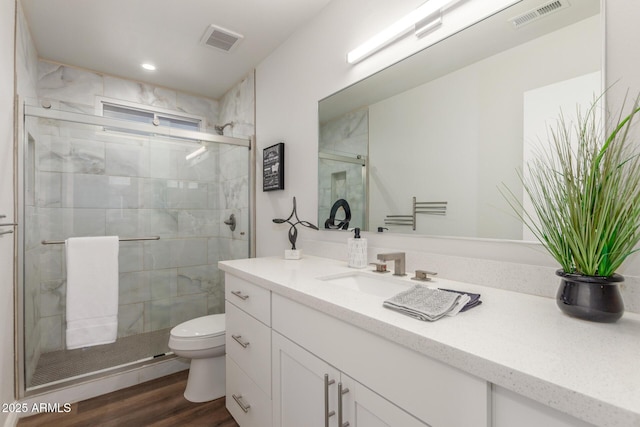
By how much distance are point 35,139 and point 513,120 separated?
8.40 feet

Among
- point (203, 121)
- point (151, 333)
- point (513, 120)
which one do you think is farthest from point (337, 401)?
point (203, 121)

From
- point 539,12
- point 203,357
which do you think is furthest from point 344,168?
point 203,357

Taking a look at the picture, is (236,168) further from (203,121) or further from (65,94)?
(65,94)

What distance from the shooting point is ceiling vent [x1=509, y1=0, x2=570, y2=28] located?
969 mm

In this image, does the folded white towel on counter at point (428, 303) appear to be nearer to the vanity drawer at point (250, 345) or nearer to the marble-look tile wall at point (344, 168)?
the vanity drawer at point (250, 345)

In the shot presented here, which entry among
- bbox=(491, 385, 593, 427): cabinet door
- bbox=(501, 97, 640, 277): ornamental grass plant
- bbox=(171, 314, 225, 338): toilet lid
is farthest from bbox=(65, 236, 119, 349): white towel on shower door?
bbox=(501, 97, 640, 277): ornamental grass plant

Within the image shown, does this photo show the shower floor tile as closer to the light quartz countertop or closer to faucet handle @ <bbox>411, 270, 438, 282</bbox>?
the light quartz countertop

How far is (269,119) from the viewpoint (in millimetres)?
2438

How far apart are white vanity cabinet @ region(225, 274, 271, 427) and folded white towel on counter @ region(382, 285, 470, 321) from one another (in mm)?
609

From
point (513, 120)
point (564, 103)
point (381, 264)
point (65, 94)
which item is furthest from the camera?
point (65, 94)

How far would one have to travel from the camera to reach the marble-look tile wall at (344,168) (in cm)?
165

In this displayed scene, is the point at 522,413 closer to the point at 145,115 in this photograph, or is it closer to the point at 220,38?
the point at 220,38

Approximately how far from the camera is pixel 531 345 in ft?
2.02

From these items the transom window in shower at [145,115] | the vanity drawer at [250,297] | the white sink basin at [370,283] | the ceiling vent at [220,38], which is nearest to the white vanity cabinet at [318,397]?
the vanity drawer at [250,297]
